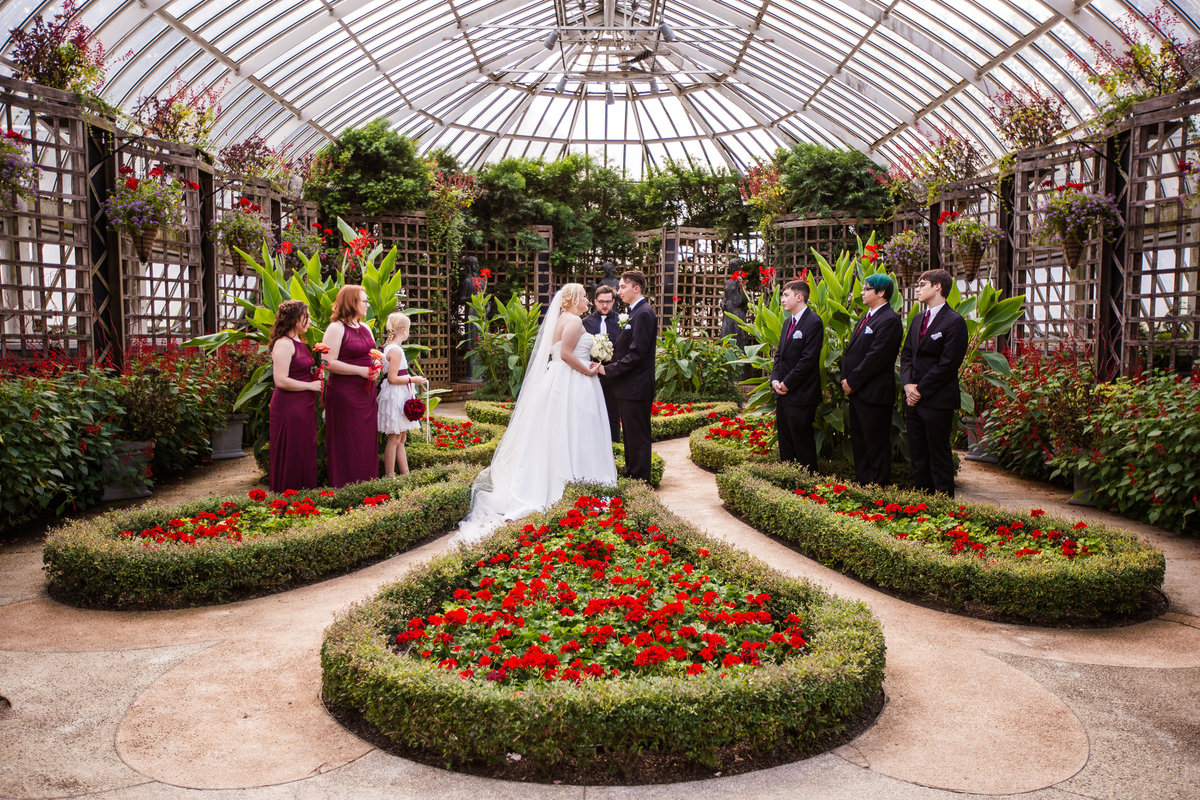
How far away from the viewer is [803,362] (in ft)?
20.2

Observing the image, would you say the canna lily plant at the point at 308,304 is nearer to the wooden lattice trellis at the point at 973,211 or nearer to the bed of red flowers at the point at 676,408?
the bed of red flowers at the point at 676,408

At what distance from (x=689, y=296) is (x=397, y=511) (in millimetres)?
12454

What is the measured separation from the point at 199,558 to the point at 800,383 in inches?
163

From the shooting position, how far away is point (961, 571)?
398 centimetres

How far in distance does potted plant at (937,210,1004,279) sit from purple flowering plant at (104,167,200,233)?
8103 mm

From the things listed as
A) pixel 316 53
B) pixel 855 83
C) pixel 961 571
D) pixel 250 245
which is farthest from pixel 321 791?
pixel 855 83

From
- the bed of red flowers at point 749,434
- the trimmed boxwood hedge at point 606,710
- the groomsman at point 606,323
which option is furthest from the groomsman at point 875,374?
the trimmed boxwood hedge at point 606,710

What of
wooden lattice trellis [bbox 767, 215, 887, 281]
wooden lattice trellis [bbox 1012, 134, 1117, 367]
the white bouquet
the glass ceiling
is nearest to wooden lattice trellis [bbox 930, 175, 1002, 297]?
wooden lattice trellis [bbox 1012, 134, 1117, 367]

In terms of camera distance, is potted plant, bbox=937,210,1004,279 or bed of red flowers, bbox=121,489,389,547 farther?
potted plant, bbox=937,210,1004,279

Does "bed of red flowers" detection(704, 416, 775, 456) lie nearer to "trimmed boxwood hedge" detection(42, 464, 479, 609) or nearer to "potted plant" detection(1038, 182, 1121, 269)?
"potted plant" detection(1038, 182, 1121, 269)

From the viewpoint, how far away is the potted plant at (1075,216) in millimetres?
7105

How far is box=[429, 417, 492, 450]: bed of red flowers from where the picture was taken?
757 centimetres

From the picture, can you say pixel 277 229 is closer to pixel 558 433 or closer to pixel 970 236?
pixel 558 433

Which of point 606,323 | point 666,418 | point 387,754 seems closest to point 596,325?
point 606,323
